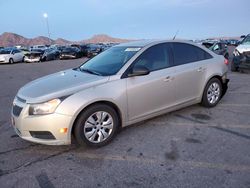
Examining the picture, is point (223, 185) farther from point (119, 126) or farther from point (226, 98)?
point (226, 98)

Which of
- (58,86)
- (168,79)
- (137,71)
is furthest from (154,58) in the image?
(58,86)

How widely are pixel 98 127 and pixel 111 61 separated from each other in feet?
4.51

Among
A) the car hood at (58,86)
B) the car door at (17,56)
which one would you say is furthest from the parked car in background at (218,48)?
the car door at (17,56)

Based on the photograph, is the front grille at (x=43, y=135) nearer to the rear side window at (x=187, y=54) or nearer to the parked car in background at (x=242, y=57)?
the rear side window at (x=187, y=54)

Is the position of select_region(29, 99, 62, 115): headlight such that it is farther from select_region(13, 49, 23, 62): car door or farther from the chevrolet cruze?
select_region(13, 49, 23, 62): car door

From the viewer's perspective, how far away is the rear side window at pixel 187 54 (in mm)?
5008

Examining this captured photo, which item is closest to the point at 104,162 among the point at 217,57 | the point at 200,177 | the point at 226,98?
the point at 200,177

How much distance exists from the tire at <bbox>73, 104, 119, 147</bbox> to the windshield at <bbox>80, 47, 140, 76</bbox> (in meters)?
0.67

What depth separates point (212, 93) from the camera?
571 centimetres

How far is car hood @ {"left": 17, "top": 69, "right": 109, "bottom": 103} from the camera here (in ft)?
12.2

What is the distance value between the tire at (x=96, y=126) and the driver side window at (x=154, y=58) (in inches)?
38.6

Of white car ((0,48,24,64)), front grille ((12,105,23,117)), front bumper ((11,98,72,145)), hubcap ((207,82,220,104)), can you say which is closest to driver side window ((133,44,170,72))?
hubcap ((207,82,220,104))

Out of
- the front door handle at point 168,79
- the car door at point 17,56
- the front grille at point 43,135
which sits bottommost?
the front grille at point 43,135

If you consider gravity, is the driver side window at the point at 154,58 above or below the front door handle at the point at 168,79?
above
